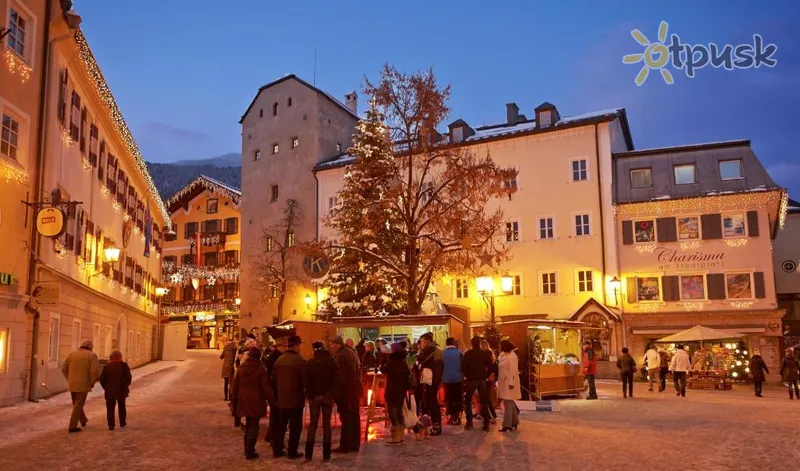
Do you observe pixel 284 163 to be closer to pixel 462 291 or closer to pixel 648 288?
pixel 462 291

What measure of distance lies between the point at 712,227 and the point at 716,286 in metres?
2.86

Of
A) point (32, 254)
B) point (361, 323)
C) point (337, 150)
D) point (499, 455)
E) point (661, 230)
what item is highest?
point (337, 150)

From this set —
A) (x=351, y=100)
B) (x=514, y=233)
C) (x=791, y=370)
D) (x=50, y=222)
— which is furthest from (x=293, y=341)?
(x=351, y=100)

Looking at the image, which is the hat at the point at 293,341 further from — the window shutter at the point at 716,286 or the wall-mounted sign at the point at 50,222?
the window shutter at the point at 716,286

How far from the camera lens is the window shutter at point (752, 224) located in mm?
35156

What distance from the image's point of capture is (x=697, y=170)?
1451 inches

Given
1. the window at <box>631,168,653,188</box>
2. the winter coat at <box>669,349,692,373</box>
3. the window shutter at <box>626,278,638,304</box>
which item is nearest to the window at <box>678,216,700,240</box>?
the window at <box>631,168,653,188</box>

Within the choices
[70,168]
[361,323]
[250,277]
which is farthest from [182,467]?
[250,277]

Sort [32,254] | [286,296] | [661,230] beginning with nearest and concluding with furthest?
[32,254] < [661,230] < [286,296]

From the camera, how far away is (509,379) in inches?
552

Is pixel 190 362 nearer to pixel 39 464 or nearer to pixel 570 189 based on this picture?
pixel 570 189

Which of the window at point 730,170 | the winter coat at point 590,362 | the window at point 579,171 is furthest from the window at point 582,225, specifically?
the winter coat at point 590,362

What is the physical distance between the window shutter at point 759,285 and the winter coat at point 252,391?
30176 mm

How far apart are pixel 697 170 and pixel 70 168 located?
28.6m
